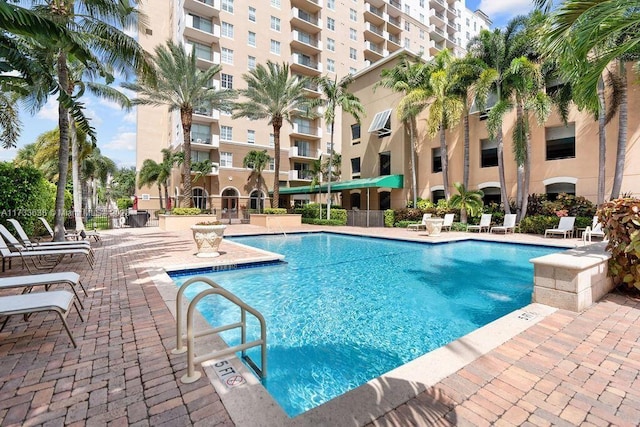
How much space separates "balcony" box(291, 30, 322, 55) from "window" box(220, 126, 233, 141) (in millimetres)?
15078

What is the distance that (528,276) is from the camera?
851cm

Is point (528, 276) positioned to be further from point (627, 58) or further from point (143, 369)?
point (627, 58)

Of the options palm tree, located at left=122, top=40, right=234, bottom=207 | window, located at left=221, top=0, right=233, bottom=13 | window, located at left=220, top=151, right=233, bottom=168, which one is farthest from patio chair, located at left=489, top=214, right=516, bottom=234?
window, located at left=221, top=0, right=233, bottom=13

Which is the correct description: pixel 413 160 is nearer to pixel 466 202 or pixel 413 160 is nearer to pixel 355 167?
pixel 466 202

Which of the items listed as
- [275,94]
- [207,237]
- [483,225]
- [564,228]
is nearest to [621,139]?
[564,228]

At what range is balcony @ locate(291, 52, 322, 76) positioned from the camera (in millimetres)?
39875

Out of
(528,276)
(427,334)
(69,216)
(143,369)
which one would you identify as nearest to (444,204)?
(528,276)

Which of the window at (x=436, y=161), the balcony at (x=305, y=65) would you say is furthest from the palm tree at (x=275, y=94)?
the balcony at (x=305, y=65)

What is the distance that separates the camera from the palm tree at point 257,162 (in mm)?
35438

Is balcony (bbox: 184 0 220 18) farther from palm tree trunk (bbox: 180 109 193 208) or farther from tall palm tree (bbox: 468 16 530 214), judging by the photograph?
tall palm tree (bbox: 468 16 530 214)

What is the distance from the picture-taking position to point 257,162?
116ft

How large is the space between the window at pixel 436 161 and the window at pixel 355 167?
25.0 ft

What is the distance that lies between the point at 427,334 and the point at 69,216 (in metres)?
26.1

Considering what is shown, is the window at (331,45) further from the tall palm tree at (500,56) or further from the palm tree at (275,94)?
the tall palm tree at (500,56)
